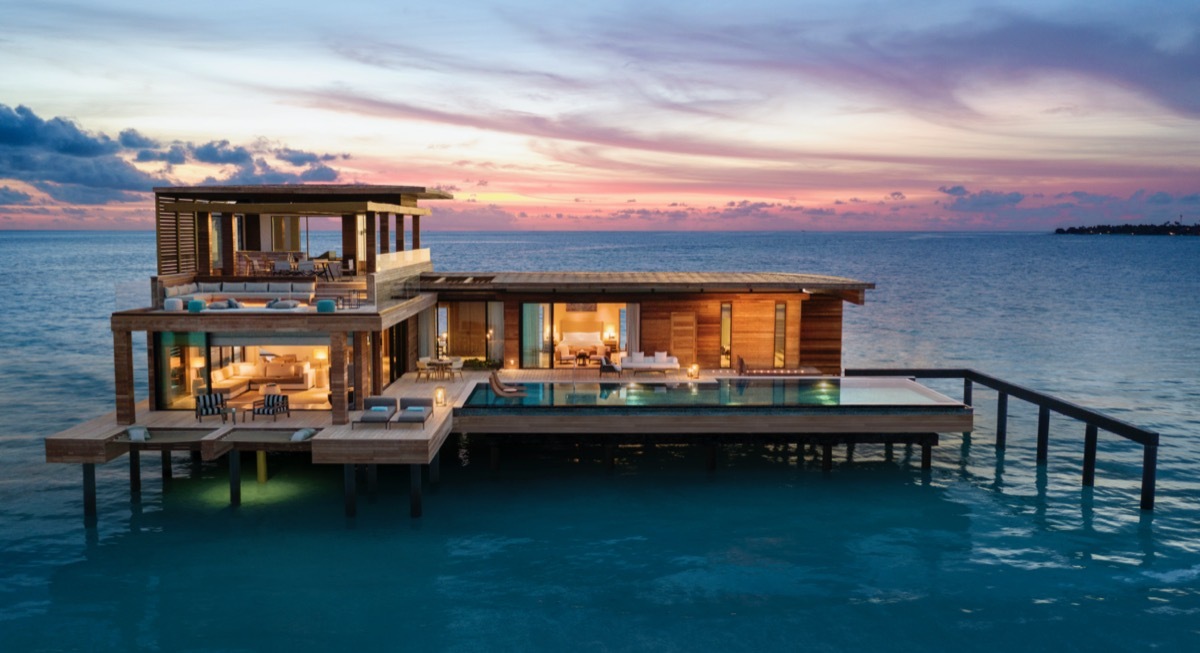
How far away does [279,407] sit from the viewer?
69.1ft

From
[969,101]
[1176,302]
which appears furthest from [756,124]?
[1176,302]

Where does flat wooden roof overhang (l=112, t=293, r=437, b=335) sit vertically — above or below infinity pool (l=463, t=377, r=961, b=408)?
above

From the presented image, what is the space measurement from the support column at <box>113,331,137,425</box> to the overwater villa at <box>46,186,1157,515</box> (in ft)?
0.16

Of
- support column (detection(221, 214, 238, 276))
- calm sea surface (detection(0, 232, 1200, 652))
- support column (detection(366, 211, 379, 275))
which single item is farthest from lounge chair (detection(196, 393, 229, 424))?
support column (detection(221, 214, 238, 276))

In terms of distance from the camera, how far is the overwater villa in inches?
808

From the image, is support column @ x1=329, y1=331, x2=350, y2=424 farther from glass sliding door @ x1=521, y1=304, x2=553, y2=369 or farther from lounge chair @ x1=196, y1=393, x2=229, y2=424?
glass sliding door @ x1=521, y1=304, x2=553, y2=369

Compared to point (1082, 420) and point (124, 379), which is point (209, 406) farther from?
point (1082, 420)

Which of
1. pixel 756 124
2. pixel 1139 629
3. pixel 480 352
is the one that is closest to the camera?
pixel 1139 629

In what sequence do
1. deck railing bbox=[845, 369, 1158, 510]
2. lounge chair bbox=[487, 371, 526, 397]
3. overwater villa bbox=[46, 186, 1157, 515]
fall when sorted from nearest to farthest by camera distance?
overwater villa bbox=[46, 186, 1157, 515] < deck railing bbox=[845, 369, 1158, 510] < lounge chair bbox=[487, 371, 526, 397]

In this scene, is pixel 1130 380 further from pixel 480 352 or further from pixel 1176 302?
pixel 1176 302

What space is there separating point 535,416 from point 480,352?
7087mm

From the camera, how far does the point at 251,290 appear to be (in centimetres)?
2441

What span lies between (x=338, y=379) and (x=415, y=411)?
2.12 m

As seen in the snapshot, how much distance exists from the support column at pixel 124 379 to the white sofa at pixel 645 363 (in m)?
13.0
